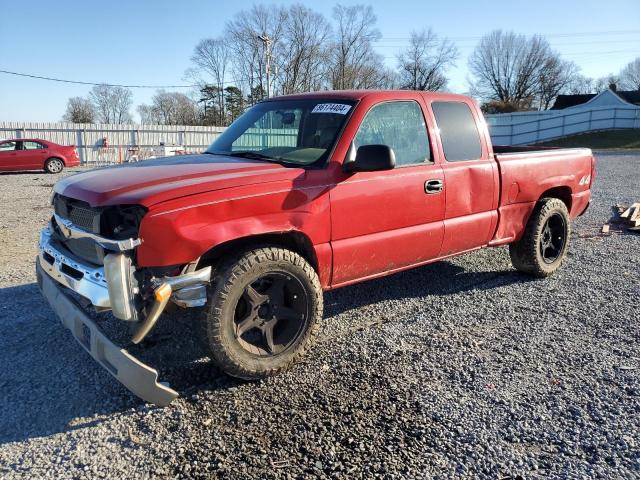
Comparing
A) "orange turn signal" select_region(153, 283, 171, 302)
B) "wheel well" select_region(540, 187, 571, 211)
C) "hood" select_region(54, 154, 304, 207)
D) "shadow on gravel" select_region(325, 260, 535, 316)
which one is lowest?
"shadow on gravel" select_region(325, 260, 535, 316)

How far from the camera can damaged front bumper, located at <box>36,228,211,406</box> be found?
2709 mm

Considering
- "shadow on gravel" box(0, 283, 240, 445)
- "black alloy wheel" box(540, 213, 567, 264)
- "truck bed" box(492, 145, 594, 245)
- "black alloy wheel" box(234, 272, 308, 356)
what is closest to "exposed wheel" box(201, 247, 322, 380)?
"black alloy wheel" box(234, 272, 308, 356)

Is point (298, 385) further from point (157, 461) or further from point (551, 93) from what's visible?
point (551, 93)

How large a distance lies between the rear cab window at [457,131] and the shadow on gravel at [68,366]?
142 cm

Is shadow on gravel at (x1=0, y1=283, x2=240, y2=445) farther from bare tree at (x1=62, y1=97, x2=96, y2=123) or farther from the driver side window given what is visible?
bare tree at (x1=62, y1=97, x2=96, y2=123)

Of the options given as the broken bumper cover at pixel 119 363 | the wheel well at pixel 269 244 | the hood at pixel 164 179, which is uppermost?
the hood at pixel 164 179

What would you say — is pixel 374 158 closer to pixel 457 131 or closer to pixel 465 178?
pixel 465 178

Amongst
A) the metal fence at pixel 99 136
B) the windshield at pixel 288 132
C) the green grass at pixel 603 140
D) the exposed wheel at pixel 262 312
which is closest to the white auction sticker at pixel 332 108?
the windshield at pixel 288 132

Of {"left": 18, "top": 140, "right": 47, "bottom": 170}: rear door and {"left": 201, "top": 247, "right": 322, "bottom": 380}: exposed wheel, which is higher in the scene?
{"left": 18, "top": 140, "right": 47, "bottom": 170}: rear door

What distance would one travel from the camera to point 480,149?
471cm

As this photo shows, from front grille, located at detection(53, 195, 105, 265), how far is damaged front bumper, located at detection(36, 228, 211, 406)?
2.4 inches

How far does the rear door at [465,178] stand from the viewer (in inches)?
173

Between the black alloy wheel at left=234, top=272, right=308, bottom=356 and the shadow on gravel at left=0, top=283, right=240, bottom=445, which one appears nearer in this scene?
the shadow on gravel at left=0, top=283, right=240, bottom=445

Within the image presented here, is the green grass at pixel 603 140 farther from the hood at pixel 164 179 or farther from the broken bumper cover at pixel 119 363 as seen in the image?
the broken bumper cover at pixel 119 363
